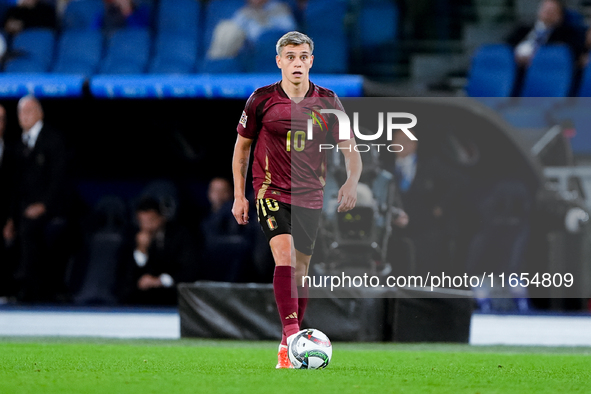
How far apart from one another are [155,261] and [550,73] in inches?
196

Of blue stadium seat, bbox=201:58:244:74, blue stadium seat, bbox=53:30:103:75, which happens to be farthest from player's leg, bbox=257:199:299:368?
blue stadium seat, bbox=53:30:103:75

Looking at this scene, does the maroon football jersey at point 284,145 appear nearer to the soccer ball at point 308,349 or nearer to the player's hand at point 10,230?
the soccer ball at point 308,349

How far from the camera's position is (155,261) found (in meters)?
10.5

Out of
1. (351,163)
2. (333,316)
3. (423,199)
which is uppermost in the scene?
(423,199)

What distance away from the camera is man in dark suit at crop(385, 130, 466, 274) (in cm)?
763

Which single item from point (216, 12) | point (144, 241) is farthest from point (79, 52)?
point (144, 241)

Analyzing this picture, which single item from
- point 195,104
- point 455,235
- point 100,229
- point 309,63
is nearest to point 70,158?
point 100,229

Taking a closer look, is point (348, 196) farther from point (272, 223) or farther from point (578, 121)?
point (578, 121)

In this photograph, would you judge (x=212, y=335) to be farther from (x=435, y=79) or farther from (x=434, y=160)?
(x=435, y=79)

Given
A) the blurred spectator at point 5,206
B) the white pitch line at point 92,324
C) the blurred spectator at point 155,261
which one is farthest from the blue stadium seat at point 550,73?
the blurred spectator at point 5,206

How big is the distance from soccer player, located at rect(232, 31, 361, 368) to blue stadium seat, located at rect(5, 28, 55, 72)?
7133mm

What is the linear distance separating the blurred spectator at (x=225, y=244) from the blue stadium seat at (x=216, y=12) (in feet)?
7.20

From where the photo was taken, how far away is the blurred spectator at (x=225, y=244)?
10516 mm

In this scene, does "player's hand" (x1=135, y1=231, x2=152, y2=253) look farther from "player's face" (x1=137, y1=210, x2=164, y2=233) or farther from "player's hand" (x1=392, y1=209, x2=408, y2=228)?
"player's hand" (x1=392, y1=209, x2=408, y2=228)
